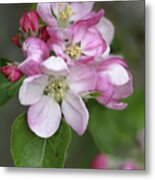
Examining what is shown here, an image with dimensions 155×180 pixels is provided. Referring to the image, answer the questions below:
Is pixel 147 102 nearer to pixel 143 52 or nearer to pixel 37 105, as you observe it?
pixel 143 52

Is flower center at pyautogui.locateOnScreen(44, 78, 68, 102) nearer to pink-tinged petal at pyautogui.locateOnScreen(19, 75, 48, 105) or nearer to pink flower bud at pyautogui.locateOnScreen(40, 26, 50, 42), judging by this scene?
pink-tinged petal at pyautogui.locateOnScreen(19, 75, 48, 105)

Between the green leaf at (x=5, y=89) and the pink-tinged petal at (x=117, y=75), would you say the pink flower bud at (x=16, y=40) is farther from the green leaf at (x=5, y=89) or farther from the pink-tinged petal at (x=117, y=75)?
the pink-tinged petal at (x=117, y=75)

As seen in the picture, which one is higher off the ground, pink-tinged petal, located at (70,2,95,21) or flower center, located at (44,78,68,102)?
pink-tinged petal, located at (70,2,95,21)

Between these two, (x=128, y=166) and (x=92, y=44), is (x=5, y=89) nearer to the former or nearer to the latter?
(x=92, y=44)

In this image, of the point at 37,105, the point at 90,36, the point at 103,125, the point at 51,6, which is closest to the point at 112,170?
the point at 103,125

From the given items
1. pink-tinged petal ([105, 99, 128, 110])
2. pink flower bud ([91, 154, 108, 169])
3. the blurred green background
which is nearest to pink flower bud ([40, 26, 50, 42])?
the blurred green background

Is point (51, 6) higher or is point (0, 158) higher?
point (51, 6)

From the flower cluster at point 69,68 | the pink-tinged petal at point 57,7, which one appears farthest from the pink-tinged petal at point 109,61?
the pink-tinged petal at point 57,7
